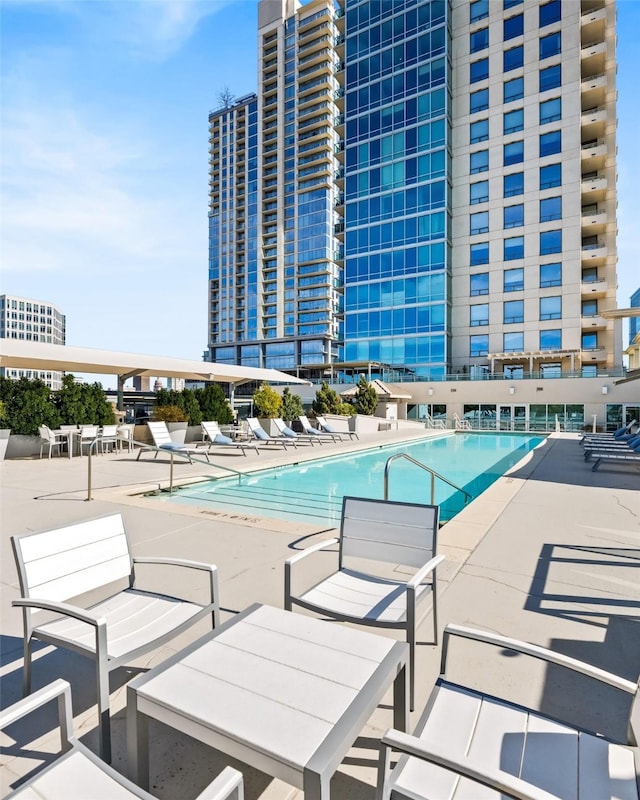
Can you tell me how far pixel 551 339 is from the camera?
1315 inches

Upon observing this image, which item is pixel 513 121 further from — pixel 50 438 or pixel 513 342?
pixel 50 438

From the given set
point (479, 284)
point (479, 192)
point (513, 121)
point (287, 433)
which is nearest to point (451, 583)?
point (287, 433)

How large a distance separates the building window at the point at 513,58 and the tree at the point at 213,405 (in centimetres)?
3656

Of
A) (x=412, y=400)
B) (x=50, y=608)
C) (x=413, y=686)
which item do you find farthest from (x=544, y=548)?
(x=412, y=400)

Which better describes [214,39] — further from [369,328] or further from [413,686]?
[369,328]

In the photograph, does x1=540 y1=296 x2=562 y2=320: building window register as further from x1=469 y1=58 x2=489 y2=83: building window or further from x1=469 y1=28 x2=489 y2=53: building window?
x1=469 y1=28 x2=489 y2=53: building window

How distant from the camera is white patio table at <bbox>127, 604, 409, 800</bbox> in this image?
1.34 meters

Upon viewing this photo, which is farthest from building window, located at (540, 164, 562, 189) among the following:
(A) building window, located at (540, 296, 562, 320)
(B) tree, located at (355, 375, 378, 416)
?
(B) tree, located at (355, 375, 378, 416)

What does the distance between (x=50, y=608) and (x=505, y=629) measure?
8.70 ft

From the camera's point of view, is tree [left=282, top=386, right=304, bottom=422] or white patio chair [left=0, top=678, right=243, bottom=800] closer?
white patio chair [left=0, top=678, right=243, bottom=800]

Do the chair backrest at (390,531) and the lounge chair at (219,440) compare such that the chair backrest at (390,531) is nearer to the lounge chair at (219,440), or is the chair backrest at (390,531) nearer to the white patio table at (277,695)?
the white patio table at (277,695)

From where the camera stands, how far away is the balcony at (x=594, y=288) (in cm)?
3231

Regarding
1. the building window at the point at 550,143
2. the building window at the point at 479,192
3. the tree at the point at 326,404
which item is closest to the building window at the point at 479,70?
→ the building window at the point at 550,143

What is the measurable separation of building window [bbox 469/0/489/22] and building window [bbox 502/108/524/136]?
869 cm
